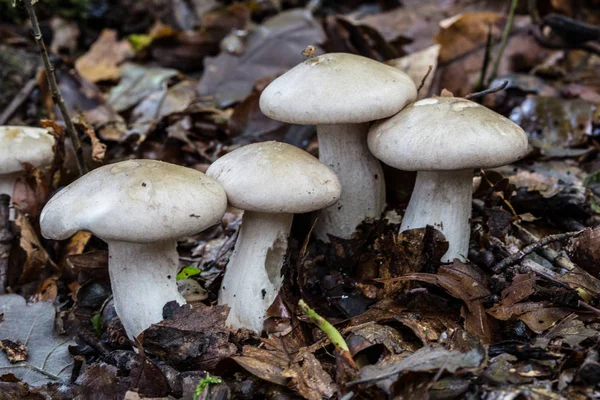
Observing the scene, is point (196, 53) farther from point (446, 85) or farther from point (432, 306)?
point (432, 306)

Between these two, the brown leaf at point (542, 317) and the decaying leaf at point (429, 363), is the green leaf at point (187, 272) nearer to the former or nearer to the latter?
the decaying leaf at point (429, 363)

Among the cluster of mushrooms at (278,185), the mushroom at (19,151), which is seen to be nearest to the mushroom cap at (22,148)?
the mushroom at (19,151)

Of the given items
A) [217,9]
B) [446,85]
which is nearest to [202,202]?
[446,85]

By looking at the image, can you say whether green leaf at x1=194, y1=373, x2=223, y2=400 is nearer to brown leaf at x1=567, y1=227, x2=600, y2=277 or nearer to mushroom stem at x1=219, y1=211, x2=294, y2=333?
mushroom stem at x1=219, y1=211, x2=294, y2=333

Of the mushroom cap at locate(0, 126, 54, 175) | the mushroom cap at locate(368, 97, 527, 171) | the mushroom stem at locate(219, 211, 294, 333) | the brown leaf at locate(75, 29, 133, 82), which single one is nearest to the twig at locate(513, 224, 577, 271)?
the mushroom cap at locate(368, 97, 527, 171)

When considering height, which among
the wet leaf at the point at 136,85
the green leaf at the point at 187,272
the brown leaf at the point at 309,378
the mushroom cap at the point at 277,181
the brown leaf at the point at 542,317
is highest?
the mushroom cap at the point at 277,181

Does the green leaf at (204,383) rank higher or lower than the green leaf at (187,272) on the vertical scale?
higher
